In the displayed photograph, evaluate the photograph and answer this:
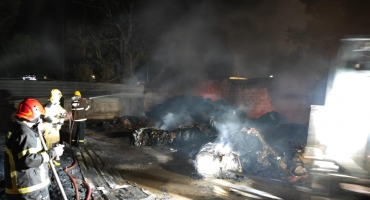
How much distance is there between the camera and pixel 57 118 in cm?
546

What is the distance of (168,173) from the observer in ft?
19.3

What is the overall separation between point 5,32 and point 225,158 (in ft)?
45.3

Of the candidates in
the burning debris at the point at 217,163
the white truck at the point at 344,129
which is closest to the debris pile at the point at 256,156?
the burning debris at the point at 217,163

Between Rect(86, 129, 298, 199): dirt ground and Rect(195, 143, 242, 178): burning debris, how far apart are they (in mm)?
235

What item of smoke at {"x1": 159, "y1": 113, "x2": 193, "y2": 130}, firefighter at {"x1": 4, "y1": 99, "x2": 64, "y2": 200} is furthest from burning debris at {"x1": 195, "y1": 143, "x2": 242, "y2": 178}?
smoke at {"x1": 159, "y1": 113, "x2": 193, "y2": 130}

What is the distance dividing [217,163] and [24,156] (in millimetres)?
4281

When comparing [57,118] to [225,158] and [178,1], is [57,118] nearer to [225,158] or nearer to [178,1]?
[225,158]

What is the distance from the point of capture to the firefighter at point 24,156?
2.36m

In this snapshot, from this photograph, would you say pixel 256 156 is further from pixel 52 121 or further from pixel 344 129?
pixel 52 121

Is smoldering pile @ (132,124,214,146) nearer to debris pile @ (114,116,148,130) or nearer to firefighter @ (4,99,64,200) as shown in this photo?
debris pile @ (114,116,148,130)

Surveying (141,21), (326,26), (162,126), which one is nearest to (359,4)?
(326,26)

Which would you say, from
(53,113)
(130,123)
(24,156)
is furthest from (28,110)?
(130,123)

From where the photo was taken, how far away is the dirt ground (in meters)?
4.84

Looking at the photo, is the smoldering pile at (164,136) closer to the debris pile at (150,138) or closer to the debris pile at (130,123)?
the debris pile at (150,138)
